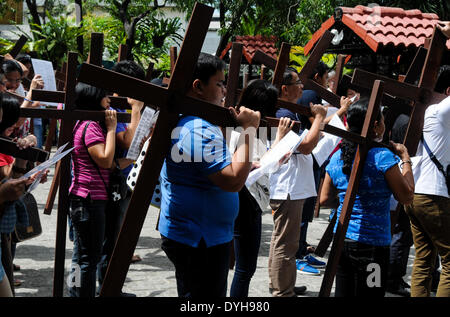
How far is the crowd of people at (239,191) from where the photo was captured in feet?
8.87

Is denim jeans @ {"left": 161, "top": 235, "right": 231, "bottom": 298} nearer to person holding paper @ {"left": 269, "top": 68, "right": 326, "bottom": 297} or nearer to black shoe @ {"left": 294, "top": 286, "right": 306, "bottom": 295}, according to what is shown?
person holding paper @ {"left": 269, "top": 68, "right": 326, "bottom": 297}

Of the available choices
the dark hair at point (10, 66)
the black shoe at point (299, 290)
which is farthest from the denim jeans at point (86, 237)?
the dark hair at point (10, 66)

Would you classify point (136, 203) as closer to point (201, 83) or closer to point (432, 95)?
point (201, 83)

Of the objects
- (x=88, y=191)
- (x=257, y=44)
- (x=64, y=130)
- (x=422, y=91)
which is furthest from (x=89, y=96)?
(x=257, y=44)

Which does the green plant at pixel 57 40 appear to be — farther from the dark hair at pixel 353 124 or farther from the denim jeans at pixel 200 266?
the denim jeans at pixel 200 266

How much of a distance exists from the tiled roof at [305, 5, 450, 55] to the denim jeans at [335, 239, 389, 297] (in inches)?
296

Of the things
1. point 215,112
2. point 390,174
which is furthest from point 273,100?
point 215,112

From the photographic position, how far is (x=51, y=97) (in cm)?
390

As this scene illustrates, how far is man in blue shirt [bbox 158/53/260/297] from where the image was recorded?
2.60 m

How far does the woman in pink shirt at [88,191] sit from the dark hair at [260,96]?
88 cm

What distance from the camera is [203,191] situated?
8.93ft

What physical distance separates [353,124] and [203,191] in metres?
1.48

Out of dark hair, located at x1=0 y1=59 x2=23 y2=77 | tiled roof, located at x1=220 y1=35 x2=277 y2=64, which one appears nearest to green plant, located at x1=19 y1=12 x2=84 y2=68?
tiled roof, located at x1=220 y1=35 x2=277 y2=64

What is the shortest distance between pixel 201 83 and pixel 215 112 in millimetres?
260
